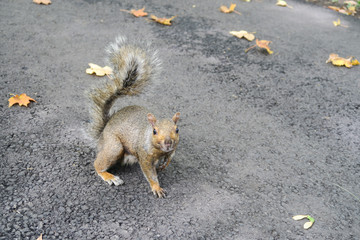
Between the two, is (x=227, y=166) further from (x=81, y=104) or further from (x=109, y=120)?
(x=81, y=104)

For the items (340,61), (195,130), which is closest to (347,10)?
(340,61)

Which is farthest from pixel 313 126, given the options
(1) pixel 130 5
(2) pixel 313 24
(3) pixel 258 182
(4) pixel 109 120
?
(1) pixel 130 5

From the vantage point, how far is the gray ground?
2.26 meters

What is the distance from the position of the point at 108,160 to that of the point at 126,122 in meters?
0.28

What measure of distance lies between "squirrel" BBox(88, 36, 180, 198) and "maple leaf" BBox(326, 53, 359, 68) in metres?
2.70

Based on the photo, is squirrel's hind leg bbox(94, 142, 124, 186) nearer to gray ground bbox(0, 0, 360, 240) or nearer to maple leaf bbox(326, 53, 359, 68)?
gray ground bbox(0, 0, 360, 240)

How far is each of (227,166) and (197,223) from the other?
2.08ft

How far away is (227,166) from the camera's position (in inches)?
109

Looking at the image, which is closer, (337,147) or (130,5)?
(337,147)

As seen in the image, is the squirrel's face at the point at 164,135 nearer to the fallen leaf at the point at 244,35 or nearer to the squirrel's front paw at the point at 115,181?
the squirrel's front paw at the point at 115,181

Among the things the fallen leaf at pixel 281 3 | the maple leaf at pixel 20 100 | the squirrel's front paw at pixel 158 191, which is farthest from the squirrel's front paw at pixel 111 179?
the fallen leaf at pixel 281 3

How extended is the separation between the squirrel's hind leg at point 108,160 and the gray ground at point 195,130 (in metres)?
0.06

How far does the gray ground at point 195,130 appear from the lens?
226cm

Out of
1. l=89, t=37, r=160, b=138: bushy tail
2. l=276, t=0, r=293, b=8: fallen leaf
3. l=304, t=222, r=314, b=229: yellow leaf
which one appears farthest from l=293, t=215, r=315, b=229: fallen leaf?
l=276, t=0, r=293, b=8: fallen leaf
